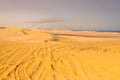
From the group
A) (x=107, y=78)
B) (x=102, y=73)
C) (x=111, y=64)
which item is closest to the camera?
(x=107, y=78)

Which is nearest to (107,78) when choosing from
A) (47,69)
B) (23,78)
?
(47,69)

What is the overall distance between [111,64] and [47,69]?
9.32 ft

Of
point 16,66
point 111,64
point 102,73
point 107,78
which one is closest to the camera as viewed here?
point 107,78

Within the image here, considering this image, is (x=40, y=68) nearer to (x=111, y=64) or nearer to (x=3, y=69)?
(x=3, y=69)

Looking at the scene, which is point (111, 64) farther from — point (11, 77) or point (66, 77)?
point (11, 77)

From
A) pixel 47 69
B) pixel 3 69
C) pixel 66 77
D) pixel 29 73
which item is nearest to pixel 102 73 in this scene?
pixel 66 77

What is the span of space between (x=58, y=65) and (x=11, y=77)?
2151 millimetres

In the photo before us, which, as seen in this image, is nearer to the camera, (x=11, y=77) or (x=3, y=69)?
(x=11, y=77)

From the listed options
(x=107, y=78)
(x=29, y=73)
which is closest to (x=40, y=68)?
(x=29, y=73)

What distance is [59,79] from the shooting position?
565 centimetres

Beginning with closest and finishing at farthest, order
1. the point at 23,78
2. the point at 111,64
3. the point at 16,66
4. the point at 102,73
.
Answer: the point at 23,78 → the point at 102,73 → the point at 16,66 → the point at 111,64

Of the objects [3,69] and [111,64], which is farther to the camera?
[111,64]

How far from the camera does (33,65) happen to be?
7281mm

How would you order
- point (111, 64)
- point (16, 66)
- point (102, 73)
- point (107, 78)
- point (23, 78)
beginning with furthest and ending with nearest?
point (111, 64)
point (16, 66)
point (102, 73)
point (107, 78)
point (23, 78)
